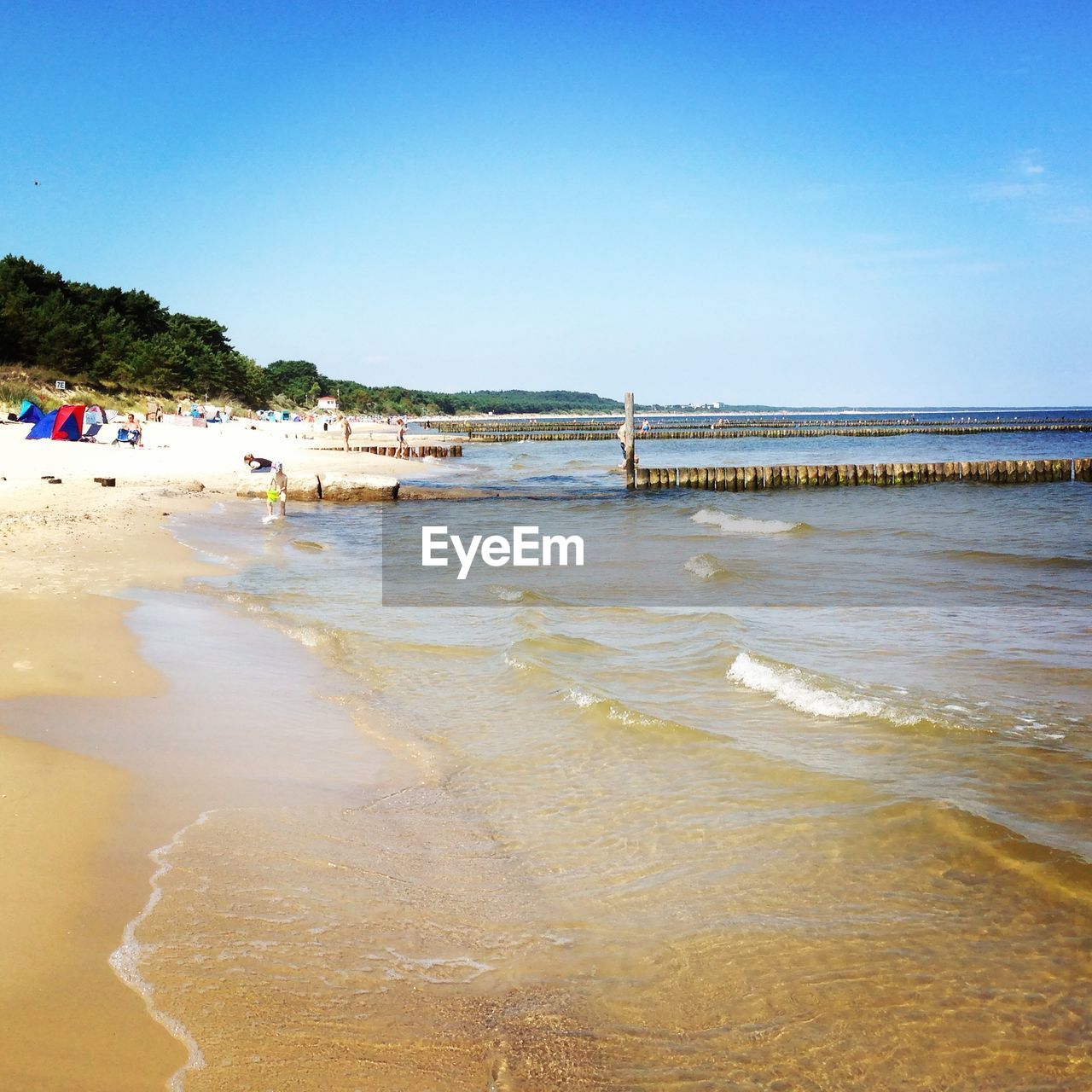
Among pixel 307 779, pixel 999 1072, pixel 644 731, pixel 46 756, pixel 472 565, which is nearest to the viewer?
pixel 999 1072

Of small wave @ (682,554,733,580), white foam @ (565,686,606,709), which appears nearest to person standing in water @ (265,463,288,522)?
small wave @ (682,554,733,580)

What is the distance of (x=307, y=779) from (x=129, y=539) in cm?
1071

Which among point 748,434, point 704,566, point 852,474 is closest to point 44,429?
point 704,566

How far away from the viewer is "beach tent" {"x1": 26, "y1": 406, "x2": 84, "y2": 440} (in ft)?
107

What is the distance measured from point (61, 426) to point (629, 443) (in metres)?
21.2

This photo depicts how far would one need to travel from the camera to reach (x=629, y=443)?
3319 cm

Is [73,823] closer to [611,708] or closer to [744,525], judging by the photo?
[611,708]

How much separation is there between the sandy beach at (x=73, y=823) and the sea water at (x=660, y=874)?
0.18m

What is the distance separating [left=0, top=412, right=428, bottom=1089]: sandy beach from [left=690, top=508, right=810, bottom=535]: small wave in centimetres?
1212

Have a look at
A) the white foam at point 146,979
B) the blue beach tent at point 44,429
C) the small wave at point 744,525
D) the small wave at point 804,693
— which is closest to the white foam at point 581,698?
the small wave at point 804,693

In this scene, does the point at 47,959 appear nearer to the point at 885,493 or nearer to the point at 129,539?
the point at 129,539

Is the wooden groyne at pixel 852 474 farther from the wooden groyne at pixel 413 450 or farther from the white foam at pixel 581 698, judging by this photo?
the white foam at pixel 581 698

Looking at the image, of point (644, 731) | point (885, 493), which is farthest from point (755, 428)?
point (644, 731)

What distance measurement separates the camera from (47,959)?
293 centimetres
